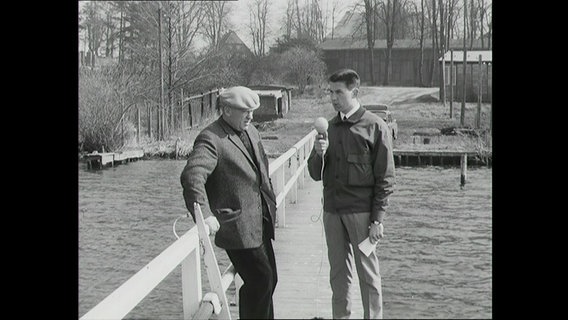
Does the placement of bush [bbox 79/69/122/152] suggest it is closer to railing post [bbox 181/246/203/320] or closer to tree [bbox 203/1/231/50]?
tree [bbox 203/1/231/50]

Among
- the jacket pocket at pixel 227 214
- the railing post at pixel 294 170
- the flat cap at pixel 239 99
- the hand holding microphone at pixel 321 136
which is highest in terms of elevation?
the flat cap at pixel 239 99

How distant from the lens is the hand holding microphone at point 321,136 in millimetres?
2742

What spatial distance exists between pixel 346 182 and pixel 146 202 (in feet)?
4.53

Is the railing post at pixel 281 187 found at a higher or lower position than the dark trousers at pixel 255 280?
higher

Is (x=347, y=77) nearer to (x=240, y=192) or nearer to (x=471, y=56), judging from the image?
(x=240, y=192)

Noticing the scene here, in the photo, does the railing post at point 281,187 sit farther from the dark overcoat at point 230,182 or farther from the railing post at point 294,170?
the dark overcoat at point 230,182

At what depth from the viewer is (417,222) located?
3482 millimetres

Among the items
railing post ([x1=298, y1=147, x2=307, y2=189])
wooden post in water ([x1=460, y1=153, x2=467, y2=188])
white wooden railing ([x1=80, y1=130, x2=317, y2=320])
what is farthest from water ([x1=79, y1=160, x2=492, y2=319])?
railing post ([x1=298, y1=147, x2=307, y2=189])

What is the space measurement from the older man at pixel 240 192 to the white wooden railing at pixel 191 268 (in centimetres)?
10

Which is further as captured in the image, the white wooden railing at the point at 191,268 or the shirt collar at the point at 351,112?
the white wooden railing at the point at 191,268

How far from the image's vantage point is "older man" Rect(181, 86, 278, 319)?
280cm

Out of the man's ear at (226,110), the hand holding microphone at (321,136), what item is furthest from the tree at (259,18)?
the hand holding microphone at (321,136)
